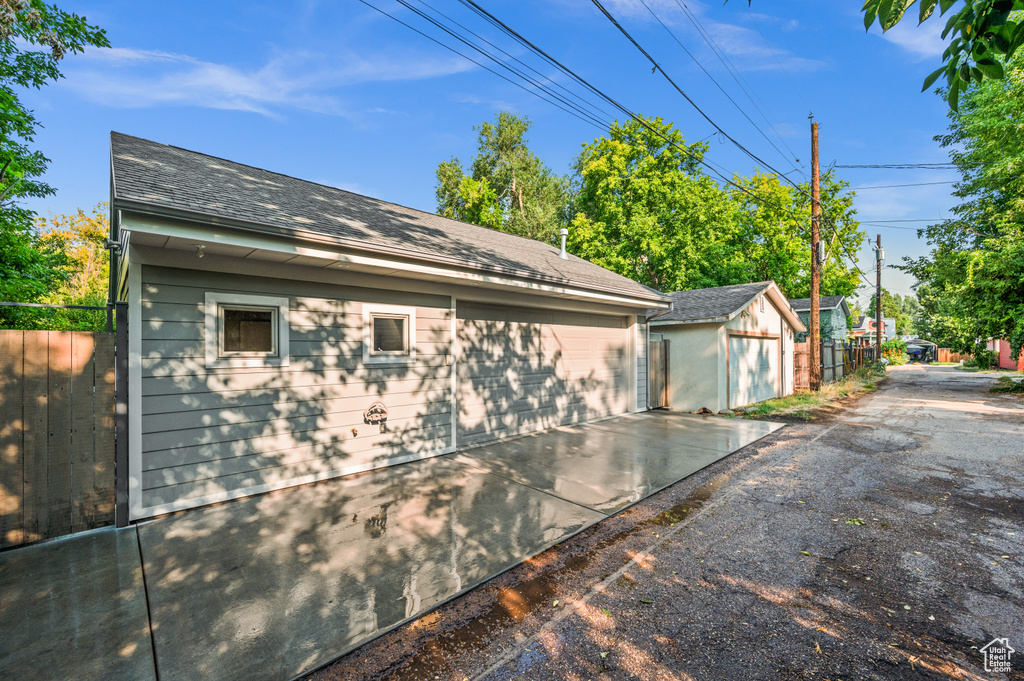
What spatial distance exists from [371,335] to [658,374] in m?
8.15

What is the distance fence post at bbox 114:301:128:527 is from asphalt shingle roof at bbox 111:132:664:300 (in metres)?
1.30

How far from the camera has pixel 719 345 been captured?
10.5m

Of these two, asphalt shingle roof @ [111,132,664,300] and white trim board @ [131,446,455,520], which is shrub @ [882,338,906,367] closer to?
asphalt shingle roof @ [111,132,664,300]

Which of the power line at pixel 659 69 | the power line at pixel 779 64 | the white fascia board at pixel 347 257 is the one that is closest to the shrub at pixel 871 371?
the power line at pixel 779 64

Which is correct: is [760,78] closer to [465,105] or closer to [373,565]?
[465,105]

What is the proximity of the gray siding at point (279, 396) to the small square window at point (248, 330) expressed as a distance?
0.21 meters

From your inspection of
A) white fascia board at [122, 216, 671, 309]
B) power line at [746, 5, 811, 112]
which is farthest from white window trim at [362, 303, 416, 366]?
power line at [746, 5, 811, 112]

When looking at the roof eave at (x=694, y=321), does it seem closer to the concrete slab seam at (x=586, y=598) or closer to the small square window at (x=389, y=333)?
the concrete slab seam at (x=586, y=598)

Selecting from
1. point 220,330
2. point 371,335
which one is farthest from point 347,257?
point 220,330

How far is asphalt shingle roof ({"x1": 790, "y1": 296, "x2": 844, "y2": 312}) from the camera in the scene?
72.7 feet

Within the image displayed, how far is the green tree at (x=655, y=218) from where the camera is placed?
68.2 feet

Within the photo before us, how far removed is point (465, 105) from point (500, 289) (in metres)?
7.60

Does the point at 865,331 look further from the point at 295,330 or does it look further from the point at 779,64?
the point at 295,330

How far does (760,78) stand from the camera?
9.52 m
